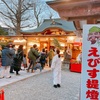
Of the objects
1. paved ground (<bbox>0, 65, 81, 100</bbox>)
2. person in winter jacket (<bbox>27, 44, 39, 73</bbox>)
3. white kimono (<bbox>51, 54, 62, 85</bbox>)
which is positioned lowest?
paved ground (<bbox>0, 65, 81, 100</bbox>)

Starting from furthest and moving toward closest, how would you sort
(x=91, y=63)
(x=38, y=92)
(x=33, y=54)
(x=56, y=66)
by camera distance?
(x=33, y=54)
(x=56, y=66)
(x=38, y=92)
(x=91, y=63)

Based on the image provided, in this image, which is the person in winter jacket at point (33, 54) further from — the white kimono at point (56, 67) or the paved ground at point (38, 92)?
the white kimono at point (56, 67)

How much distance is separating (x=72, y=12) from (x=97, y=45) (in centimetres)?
81

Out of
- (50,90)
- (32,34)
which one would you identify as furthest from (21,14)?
(50,90)

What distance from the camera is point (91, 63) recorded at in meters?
3.34

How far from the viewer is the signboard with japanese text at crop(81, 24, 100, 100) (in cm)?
331

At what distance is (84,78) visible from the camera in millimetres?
3389

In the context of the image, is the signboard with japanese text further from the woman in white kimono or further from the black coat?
the black coat

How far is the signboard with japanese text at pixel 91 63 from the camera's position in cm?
331

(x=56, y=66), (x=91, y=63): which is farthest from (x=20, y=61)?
(x=91, y=63)

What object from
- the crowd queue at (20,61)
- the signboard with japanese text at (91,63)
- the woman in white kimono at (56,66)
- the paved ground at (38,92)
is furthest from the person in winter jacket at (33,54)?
the signboard with japanese text at (91,63)

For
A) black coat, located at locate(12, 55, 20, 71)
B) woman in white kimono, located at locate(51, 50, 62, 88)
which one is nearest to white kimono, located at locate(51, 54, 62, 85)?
woman in white kimono, located at locate(51, 50, 62, 88)

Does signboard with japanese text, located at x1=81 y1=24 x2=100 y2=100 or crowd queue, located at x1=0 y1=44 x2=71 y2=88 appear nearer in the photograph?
signboard with japanese text, located at x1=81 y1=24 x2=100 y2=100

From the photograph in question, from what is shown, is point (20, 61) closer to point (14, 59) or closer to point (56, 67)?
point (14, 59)
